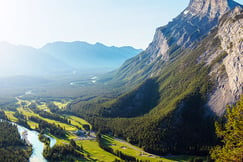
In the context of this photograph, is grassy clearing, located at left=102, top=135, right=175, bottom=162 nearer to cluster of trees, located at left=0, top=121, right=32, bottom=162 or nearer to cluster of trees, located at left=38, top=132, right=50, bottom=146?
cluster of trees, located at left=38, top=132, right=50, bottom=146

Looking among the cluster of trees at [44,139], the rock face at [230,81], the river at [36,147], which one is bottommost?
the river at [36,147]

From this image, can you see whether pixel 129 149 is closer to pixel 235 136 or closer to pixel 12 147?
pixel 12 147

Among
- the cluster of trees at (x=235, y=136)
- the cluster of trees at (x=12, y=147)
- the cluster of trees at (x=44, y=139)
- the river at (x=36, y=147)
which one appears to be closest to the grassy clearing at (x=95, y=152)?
the cluster of trees at (x=44, y=139)

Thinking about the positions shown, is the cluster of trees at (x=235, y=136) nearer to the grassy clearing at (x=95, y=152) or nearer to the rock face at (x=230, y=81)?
the grassy clearing at (x=95, y=152)

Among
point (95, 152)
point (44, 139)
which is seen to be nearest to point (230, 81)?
point (95, 152)

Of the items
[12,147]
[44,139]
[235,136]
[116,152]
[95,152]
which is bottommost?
[12,147]
